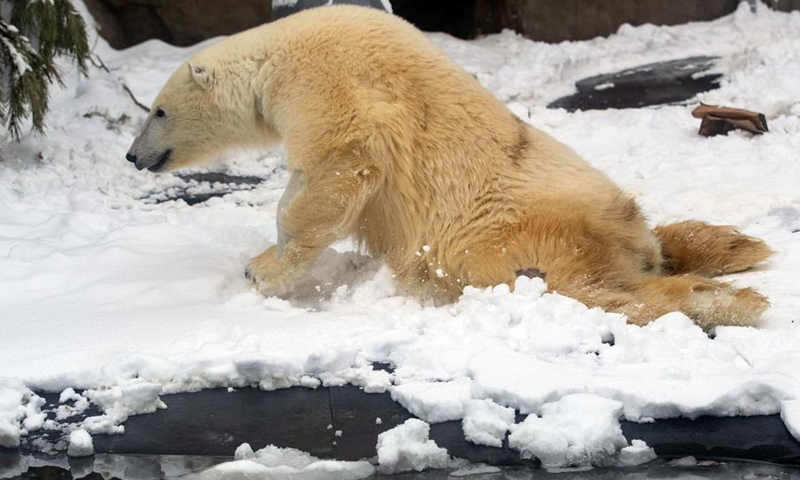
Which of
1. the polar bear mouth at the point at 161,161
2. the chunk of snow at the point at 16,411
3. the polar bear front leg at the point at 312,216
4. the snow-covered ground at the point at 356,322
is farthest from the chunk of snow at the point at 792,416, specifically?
the polar bear mouth at the point at 161,161

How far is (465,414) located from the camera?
3.02m

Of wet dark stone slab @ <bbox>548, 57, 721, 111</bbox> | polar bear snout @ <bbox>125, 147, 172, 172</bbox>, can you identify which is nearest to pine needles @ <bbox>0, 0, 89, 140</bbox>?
polar bear snout @ <bbox>125, 147, 172, 172</bbox>

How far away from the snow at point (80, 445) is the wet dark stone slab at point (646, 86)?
6313 millimetres

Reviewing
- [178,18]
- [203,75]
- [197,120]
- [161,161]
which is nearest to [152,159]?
[161,161]

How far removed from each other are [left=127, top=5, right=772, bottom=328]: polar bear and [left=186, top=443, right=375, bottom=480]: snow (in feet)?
4.11

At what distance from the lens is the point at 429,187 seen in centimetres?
408

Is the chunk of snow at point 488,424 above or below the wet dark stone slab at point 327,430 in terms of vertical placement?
above

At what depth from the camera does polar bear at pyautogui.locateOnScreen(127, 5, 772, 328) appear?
3.84 meters

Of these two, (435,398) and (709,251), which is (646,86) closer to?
(709,251)

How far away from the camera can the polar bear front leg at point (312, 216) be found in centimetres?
400

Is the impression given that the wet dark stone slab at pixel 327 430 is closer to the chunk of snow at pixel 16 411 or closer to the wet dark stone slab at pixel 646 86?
the chunk of snow at pixel 16 411

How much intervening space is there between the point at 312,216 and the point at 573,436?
1.67 m

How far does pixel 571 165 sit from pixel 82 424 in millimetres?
2241

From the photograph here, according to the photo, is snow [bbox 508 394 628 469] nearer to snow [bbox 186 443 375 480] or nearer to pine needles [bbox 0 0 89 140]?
snow [bbox 186 443 375 480]
